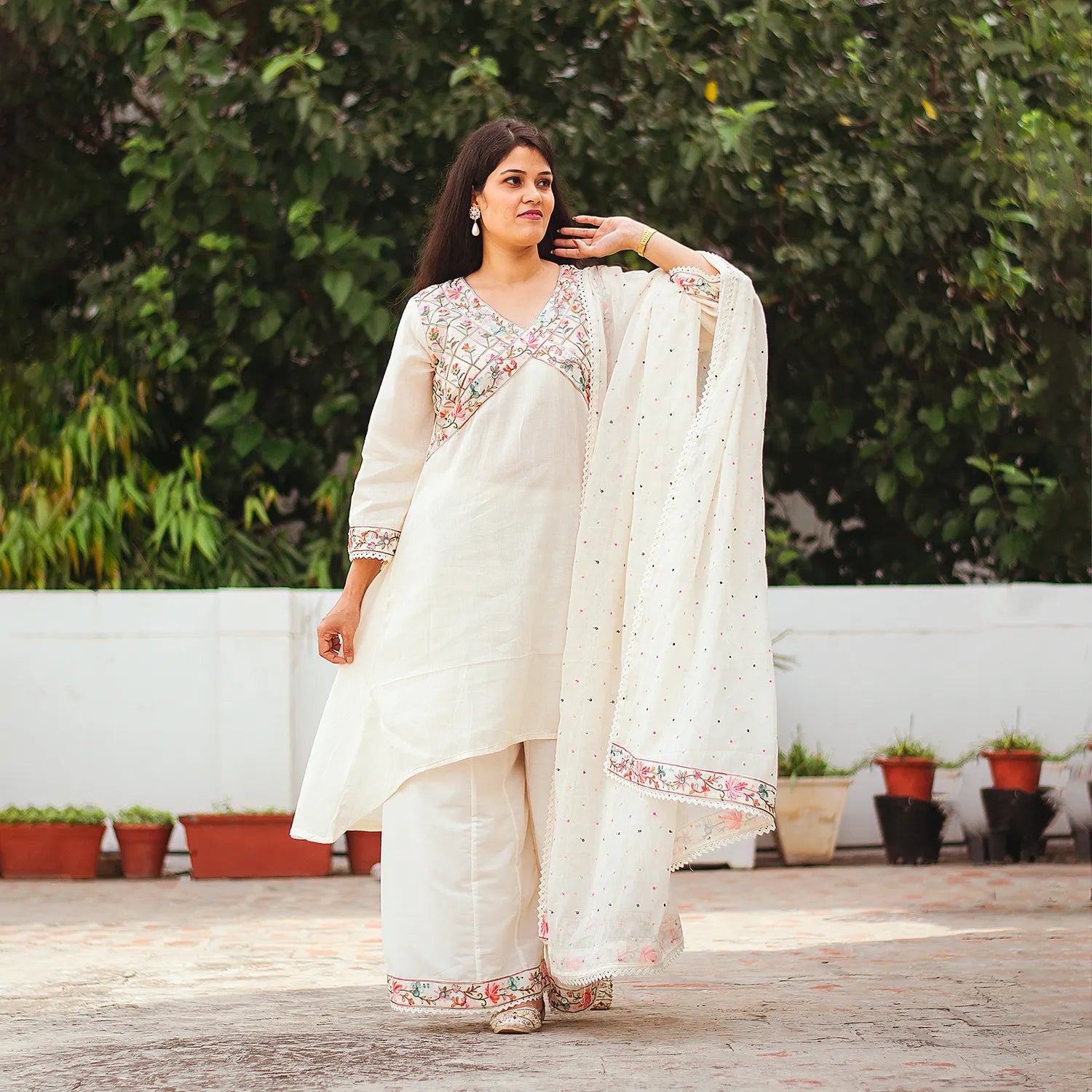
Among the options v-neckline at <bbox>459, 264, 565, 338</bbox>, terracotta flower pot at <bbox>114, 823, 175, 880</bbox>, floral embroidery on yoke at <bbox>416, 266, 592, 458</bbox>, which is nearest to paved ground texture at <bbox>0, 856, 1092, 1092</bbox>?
terracotta flower pot at <bbox>114, 823, 175, 880</bbox>

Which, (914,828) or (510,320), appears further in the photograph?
(914,828)

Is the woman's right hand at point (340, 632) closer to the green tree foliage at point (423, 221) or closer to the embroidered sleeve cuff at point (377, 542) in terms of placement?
Answer: the embroidered sleeve cuff at point (377, 542)

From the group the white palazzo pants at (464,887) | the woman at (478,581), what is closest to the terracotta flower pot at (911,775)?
the woman at (478,581)

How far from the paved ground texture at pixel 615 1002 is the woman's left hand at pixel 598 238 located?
1.43 m

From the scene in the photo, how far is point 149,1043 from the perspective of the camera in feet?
9.29

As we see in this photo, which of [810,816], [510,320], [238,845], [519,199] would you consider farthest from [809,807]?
[519,199]

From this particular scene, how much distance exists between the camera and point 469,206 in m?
3.11

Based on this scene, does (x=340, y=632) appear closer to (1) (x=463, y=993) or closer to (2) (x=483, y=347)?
(2) (x=483, y=347)

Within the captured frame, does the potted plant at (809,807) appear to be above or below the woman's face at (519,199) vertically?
below

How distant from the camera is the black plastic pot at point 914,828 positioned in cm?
568

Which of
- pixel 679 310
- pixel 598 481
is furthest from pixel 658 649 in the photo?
pixel 679 310

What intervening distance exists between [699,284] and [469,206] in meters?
0.47

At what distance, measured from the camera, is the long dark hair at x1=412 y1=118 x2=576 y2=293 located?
304 centimetres

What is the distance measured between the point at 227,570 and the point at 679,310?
3.82 meters
